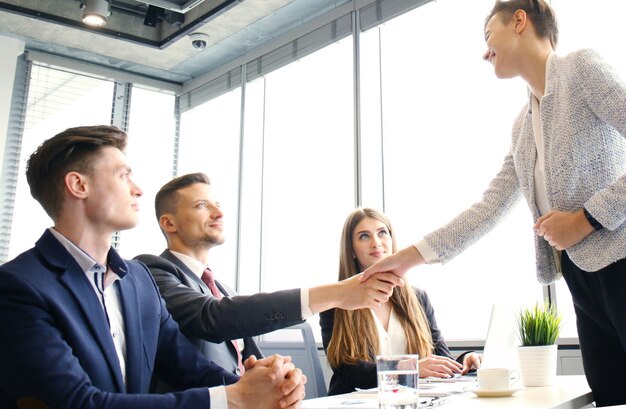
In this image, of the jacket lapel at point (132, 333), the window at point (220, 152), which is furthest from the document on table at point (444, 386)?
the window at point (220, 152)

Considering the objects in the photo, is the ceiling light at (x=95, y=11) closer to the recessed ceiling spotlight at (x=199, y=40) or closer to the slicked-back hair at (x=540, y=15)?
the recessed ceiling spotlight at (x=199, y=40)

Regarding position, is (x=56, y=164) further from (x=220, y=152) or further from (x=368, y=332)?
(x=220, y=152)

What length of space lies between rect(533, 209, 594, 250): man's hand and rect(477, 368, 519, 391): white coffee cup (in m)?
0.33

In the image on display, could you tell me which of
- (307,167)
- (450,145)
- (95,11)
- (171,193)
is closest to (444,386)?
(171,193)

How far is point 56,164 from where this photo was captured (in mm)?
1562

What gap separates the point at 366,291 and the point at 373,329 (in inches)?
24.4

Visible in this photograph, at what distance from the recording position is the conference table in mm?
1314

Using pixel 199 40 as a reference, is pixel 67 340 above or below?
below

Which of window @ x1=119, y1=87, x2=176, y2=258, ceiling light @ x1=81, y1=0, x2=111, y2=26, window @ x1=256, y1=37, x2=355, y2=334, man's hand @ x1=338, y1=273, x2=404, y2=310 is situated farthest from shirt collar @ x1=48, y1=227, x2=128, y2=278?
window @ x1=119, y1=87, x2=176, y2=258

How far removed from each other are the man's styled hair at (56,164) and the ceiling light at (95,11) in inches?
118

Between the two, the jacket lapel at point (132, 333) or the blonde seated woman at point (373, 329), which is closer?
the jacket lapel at point (132, 333)

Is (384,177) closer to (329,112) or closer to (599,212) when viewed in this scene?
(329,112)

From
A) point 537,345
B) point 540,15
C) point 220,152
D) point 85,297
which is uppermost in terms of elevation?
point 220,152

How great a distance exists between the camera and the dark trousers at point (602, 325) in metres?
1.41
